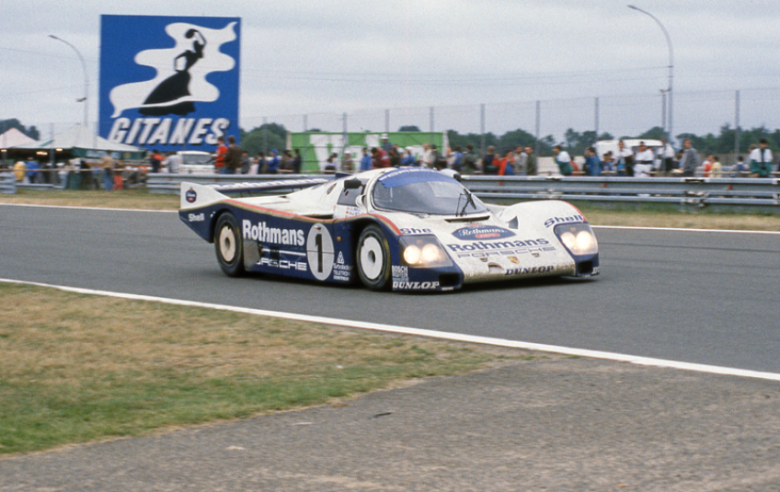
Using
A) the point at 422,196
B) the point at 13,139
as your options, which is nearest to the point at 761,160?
the point at 422,196

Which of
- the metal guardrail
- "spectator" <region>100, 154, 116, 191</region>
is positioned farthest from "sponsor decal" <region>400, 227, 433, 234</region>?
the metal guardrail

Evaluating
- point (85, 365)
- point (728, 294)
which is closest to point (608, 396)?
point (85, 365)

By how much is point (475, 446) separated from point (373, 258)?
5.52 m

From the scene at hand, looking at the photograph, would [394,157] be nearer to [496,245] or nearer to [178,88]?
[496,245]

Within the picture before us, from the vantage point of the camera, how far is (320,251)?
10.5 metres

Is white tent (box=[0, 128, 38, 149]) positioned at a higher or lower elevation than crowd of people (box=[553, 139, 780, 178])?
higher

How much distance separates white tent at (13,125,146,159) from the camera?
135ft

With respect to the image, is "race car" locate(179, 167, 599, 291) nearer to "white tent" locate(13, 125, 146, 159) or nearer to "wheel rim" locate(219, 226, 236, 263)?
"wheel rim" locate(219, 226, 236, 263)

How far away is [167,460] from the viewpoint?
4.38 meters

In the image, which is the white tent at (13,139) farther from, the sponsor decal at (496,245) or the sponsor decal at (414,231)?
the sponsor decal at (496,245)

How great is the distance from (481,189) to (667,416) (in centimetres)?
1696

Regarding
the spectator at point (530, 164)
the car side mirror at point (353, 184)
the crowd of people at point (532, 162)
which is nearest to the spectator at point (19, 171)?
the crowd of people at point (532, 162)

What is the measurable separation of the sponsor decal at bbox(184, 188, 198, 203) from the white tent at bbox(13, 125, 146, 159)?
97.7ft

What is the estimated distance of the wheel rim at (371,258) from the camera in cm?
978
